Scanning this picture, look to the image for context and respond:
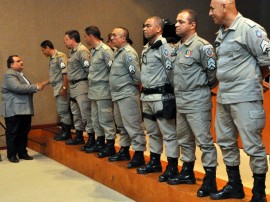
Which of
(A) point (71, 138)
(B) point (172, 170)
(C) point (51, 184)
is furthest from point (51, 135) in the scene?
(B) point (172, 170)

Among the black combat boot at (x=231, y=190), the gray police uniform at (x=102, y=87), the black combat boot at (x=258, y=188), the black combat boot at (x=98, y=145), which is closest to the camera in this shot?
the black combat boot at (x=258, y=188)

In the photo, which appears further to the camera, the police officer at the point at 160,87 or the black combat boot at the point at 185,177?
the police officer at the point at 160,87

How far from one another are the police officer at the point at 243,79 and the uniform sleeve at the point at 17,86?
3.38m

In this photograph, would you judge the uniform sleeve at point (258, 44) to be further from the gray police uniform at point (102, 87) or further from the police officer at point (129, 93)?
the gray police uniform at point (102, 87)

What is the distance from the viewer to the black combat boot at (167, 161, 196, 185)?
3717mm

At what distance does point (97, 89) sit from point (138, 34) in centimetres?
319

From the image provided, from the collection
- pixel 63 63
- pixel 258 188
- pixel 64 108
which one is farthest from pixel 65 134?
pixel 258 188

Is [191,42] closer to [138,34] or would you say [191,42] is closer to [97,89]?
[97,89]

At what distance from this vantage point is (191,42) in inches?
138

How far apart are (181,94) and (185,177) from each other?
2.31ft

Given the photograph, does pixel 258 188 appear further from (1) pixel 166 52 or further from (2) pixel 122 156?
(2) pixel 122 156

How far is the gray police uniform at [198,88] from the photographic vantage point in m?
3.43

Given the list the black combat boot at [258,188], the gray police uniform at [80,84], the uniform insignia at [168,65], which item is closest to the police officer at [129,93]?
the uniform insignia at [168,65]

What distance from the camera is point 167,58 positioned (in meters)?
3.83
